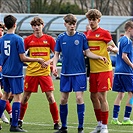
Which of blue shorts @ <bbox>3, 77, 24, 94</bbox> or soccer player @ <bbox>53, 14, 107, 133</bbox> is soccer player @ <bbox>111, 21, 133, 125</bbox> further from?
blue shorts @ <bbox>3, 77, 24, 94</bbox>

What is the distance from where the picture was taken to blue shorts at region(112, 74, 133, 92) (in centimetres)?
1264

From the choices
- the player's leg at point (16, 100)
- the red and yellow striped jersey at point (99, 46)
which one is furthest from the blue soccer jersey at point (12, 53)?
the red and yellow striped jersey at point (99, 46)

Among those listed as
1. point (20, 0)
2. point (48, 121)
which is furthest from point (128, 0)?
point (48, 121)

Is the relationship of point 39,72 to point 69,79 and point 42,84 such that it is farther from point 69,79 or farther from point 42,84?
point 69,79

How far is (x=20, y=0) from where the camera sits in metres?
47.4

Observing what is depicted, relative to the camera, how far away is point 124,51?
39.9ft

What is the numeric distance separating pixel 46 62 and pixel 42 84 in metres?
0.49

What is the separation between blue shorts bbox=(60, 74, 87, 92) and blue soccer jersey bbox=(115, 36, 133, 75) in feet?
A: 5.14

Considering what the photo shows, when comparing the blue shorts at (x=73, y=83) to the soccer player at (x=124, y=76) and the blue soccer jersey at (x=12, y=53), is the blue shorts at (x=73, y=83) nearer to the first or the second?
the blue soccer jersey at (x=12, y=53)

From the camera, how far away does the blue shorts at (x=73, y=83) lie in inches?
427

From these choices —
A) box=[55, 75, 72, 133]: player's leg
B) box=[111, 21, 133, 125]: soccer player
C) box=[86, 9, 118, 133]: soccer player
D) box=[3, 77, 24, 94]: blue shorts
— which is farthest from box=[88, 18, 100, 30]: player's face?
box=[3, 77, 24, 94]: blue shorts

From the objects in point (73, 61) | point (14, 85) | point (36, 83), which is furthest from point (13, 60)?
point (73, 61)

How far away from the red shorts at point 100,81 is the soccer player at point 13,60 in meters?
0.99

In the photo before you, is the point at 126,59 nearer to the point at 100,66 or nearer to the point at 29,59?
the point at 100,66
